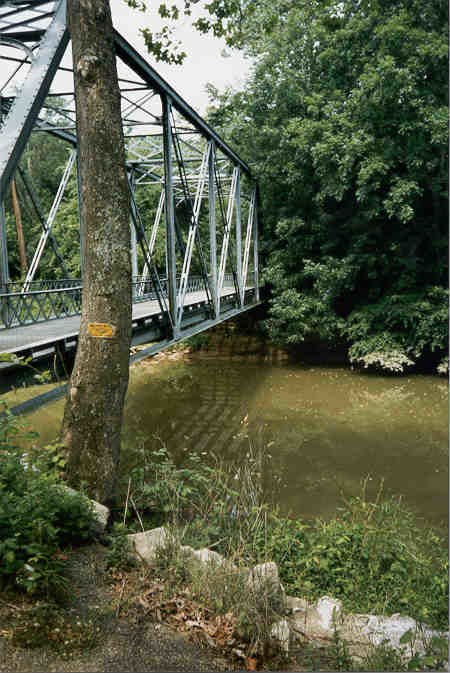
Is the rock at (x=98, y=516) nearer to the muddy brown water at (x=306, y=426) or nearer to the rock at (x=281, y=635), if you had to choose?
the muddy brown water at (x=306, y=426)

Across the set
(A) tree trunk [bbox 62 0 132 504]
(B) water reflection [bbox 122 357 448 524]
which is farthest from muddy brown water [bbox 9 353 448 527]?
(A) tree trunk [bbox 62 0 132 504]

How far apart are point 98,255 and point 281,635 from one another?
109 inches

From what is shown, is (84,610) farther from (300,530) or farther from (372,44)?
(372,44)

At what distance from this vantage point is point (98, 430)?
389cm

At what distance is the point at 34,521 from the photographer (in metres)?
2.81

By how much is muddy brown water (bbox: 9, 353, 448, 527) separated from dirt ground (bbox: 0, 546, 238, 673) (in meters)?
1.63

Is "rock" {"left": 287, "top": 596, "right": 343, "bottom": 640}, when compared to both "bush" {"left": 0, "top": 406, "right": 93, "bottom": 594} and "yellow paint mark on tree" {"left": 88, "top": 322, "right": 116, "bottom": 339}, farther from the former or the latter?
"yellow paint mark on tree" {"left": 88, "top": 322, "right": 116, "bottom": 339}

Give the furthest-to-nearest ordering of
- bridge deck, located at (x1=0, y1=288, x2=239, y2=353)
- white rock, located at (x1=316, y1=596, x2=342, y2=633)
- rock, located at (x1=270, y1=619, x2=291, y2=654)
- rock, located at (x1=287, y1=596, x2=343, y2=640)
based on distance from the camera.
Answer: bridge deck, located at (x1=0, y1=288, x2=239, y2=353)
white rock, located at (x1=316, y1=596, x2=342, y2=633)
rock, located at (x1=287, y1=596, x2=343, y2=640)
rock, located at (x1=270, y1=619, x2=291, y2=654)

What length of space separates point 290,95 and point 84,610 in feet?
49.1

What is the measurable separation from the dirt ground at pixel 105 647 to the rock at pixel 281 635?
0.28 metres

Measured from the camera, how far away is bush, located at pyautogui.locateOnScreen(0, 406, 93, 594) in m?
2.62

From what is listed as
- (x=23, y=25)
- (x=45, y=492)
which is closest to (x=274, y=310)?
(x=23, y=25)

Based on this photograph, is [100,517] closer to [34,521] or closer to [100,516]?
[100,516]

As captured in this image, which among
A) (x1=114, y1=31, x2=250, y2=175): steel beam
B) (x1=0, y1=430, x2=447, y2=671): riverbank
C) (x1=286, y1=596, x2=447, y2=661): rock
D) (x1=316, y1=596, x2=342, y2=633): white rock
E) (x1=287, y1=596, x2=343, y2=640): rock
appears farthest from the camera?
(x1=114, y1=31, x2=250, y2=175): steel beam
